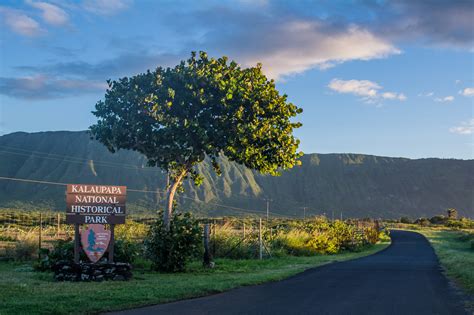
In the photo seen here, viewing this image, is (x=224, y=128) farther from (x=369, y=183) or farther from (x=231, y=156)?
(x=369, y=183)

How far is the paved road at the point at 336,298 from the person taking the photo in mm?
12352

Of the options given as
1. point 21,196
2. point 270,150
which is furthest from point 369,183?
point 270,150

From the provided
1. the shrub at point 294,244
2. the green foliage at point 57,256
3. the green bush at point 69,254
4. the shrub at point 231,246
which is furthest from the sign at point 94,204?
the shrub at point 294,244

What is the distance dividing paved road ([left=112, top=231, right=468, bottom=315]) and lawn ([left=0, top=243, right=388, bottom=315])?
67cm

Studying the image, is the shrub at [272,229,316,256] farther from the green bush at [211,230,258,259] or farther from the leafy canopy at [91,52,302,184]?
the leafy canopy at [91,52,302,184]

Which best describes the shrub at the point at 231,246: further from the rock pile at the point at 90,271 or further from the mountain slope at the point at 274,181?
the mountain slope at the point at 274,181

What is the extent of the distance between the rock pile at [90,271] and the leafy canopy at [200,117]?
5.17 metres

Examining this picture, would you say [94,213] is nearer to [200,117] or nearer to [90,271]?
[90,271]

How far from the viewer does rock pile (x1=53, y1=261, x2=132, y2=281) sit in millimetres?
17953

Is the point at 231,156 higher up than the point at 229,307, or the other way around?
the point at 231,156

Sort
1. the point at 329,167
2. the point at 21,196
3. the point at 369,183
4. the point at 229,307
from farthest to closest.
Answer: the point at 329,167, the point at 369,183, the point at 21,196, the point at 229,307

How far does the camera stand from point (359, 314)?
11.8m

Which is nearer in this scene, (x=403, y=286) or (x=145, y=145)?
(x=403, y=286)

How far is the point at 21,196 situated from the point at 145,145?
378 ft
